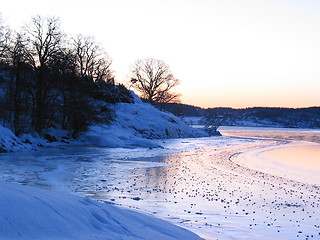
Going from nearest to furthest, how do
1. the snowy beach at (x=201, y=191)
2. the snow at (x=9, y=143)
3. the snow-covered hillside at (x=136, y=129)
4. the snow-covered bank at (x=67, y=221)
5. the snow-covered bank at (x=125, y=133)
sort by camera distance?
the snow-covered bank at (x=67, y=221) → the snowy beach at (x=201, y=191) → the snow at (x=9, y=143) → the snow-covered bank at (x=125, y=133) → the snow-covered hillside at (x=136, y=129)

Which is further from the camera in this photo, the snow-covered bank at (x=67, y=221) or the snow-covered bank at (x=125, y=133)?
the snow-covered bank at (x=125, y=133)

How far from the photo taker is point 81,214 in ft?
16.1

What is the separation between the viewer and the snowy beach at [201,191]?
682cm

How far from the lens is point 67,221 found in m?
4.48

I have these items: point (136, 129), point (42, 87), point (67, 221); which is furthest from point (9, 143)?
point (136, 129)

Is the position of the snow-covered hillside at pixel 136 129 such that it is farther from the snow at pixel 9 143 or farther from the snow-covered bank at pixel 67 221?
the snow-covered bank at pixel 67 221

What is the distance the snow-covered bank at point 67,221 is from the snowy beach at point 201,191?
112cm

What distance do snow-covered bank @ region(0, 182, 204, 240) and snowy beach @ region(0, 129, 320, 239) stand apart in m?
1.12

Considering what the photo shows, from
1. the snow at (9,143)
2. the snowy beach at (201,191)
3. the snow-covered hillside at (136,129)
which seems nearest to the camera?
the snowy beach at (201,191)

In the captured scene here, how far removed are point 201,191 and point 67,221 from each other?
6.18 meters

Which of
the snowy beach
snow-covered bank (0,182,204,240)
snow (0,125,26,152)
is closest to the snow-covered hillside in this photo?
snow (0,125,26,152)

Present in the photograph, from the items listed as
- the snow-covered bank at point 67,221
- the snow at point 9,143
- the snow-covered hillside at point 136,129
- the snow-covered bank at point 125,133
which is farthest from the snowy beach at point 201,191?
the snow-covered hillside at point 136,129

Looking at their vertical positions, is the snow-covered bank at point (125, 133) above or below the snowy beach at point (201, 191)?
above

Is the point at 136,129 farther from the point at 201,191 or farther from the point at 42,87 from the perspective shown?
the point at 201,191
